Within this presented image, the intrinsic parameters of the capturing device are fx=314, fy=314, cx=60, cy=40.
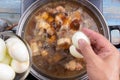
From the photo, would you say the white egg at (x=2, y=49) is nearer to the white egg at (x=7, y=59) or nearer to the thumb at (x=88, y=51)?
the white egg at (x=7, y=59)

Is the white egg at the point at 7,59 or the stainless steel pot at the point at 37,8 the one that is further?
the stainless steel pot at the point at 37,8

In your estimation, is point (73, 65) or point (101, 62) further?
point (73, 65)

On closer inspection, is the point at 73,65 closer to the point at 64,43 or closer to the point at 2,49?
the point at 64,43

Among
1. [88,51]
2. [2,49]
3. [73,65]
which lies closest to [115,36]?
[73,65]

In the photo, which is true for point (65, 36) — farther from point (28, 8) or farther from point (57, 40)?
point (28, 8)

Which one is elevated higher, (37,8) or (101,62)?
(37,8)

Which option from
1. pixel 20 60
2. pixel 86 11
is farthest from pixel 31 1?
pixel 20 60

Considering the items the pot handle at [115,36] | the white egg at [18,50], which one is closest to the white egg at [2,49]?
the white egg at [18,50]
